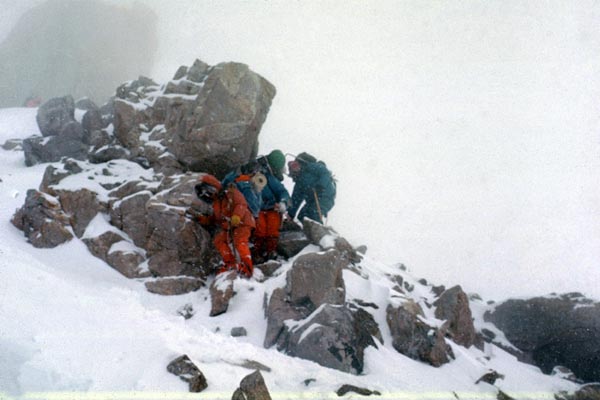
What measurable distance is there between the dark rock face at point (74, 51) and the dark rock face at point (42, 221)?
1577 inches

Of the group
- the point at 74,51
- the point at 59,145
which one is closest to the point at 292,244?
the point at 59,145

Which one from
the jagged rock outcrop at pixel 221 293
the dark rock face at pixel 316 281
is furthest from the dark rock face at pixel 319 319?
the jagged rock outcrop at pixel 221 293

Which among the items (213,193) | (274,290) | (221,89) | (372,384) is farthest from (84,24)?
(372,384)

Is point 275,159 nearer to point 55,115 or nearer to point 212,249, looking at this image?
point 212,249

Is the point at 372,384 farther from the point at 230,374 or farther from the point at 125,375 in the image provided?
the point at 125,375

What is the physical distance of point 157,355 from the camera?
410 cm

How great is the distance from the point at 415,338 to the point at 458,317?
2921 mm

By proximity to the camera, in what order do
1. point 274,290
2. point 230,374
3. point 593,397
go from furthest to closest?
point 274,290, point 593,397, point 230,374

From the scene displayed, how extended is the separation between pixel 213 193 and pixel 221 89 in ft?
15.3

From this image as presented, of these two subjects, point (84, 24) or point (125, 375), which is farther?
point (84, 24)

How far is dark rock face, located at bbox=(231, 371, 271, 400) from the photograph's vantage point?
3576 mm

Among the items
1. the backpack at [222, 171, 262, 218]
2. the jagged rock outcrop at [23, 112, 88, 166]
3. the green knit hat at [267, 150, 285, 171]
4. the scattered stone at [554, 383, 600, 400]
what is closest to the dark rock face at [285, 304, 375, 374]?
the scattered stone at [554, 383, 600, 400]

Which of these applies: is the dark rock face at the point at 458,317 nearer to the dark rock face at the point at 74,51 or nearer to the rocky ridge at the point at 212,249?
the rocky ridge at the point at 212,249

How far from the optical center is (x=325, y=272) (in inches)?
325
